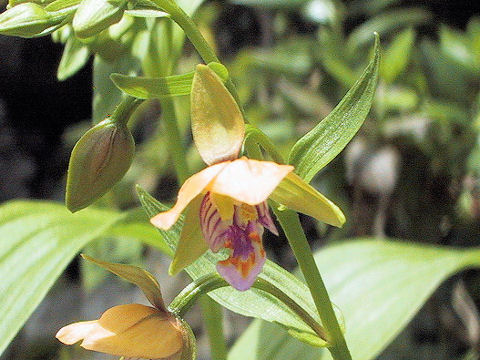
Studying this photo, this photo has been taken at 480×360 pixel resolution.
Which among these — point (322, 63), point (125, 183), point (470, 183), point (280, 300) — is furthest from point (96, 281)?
point (280, 300)

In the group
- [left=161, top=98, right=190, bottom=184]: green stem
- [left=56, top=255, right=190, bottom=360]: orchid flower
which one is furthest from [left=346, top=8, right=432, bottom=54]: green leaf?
[left=56, top=255, right=190, bottom=360]: orchid flower

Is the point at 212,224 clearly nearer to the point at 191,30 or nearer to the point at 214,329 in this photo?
the point at 191,30

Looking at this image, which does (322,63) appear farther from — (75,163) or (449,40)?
(75,163)

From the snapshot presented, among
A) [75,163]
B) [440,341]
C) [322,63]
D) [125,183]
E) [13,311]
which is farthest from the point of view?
[125,183]

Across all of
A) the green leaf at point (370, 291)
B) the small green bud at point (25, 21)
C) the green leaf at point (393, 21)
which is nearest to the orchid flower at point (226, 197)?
the small green bud at point (25, 21)

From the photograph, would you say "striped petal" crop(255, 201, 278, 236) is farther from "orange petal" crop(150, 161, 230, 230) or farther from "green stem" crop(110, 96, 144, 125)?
"green stem" crop(110, 96, 144, 125)

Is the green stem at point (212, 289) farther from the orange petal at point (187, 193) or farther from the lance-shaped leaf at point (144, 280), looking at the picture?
the orange petal at point (187, 193)
